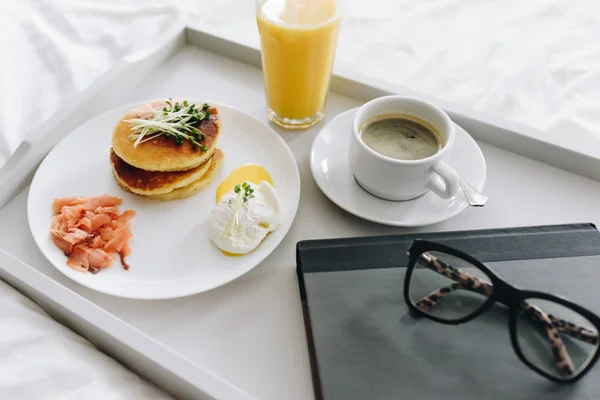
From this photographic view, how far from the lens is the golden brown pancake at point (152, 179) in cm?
89

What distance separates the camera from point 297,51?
3.17ft

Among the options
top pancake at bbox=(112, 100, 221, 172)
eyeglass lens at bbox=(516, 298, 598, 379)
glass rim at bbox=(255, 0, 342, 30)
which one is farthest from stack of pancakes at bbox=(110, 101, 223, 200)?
eyeglass lens at bbox=(516, 298, 598, 379)

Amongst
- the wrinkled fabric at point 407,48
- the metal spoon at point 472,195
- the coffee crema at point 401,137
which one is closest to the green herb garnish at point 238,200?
the coffee crema at point 401,137

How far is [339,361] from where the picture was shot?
67 centimetres

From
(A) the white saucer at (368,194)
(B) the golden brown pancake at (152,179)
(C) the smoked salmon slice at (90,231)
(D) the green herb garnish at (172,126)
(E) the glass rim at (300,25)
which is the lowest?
(C) the smoked salmon slice at (90,231)

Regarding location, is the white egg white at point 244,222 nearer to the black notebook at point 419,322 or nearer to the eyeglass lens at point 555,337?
the black notebook at point 419,322

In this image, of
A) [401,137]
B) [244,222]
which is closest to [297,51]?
[401,137]

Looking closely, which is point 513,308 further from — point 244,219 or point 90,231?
point 90,231

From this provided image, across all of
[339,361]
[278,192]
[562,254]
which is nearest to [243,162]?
[278,192]

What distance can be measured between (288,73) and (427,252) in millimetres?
464

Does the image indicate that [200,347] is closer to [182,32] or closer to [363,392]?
[363,392]

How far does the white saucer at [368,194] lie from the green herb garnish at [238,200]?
0.13 metres

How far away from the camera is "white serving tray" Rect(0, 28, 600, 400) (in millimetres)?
717

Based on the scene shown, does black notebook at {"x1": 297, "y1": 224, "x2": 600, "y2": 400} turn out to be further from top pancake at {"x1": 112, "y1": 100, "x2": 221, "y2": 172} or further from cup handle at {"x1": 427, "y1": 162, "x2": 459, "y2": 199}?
top pancake at {"x1": 112, "y1": 100, "x2": 221, "y2": 172}
